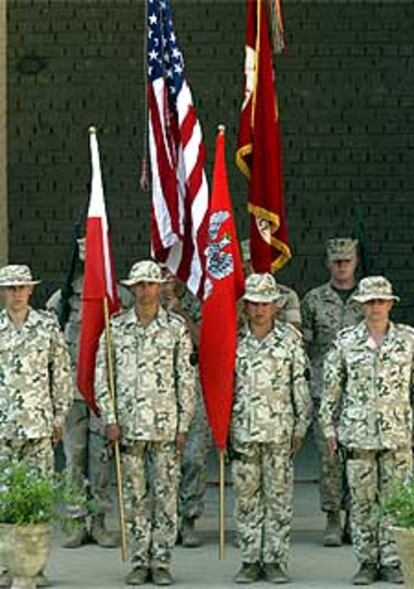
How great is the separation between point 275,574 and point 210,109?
7191mm

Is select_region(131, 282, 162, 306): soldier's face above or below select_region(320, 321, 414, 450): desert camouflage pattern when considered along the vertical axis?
above

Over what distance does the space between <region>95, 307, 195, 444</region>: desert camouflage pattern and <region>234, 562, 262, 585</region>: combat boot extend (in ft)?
2.68

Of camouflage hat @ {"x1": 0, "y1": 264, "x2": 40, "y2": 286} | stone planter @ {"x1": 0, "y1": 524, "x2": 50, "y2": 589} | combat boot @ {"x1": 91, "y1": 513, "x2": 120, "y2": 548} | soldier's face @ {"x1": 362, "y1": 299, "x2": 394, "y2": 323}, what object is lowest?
combat boot @ {"x1": 91, "y1": 513, "x2": 120, "y2": 548}

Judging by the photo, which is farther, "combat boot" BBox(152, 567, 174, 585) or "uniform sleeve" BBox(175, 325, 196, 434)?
"uniform sleeve" BBox(175, 325, 196, 434)

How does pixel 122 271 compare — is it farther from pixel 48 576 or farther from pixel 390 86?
pixel 48 576

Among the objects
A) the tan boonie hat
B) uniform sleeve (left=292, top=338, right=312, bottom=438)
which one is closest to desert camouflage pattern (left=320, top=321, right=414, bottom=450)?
uniform sleeve (left=292, top=338, right=312, bottom=438)

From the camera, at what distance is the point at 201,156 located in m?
12.1

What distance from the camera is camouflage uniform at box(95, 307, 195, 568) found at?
436 inches

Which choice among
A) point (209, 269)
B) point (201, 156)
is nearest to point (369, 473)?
point (209, 269)

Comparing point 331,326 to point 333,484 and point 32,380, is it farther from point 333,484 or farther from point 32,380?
point 32,380

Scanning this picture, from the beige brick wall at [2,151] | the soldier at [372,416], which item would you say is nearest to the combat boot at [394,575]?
the soldier at [372,416]

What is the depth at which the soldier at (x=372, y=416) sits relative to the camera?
35.9ft

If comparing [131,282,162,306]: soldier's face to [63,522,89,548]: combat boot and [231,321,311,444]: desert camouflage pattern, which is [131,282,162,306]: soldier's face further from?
[63,522,89,548]: combat boot

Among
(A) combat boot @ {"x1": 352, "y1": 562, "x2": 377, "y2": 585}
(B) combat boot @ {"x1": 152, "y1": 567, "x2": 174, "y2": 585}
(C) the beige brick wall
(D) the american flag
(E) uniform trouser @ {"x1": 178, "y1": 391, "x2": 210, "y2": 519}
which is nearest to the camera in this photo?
(A) combat boot @ {"x1": 352, "y1": 562, "x2": 377, "y2": 585}
